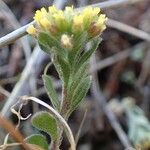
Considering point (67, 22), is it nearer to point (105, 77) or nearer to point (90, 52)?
Answer: point (90, 52)

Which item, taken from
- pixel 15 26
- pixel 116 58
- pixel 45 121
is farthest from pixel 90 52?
pixel 116 58

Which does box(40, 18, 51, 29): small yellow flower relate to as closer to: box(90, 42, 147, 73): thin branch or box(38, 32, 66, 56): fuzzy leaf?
box(38, 32, 66, 56): fuzzy leaf

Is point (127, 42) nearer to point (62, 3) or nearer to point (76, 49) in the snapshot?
point (62, 3)

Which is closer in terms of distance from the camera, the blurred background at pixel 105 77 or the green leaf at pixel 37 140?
the green leaf at pixel 37 140

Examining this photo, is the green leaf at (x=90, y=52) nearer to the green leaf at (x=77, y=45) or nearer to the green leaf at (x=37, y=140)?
the green leaf at (x=77, y=45)

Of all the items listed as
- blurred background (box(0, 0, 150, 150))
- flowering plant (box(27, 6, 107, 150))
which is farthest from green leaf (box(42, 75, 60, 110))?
blurred background (box(0, 0, 150, 150))

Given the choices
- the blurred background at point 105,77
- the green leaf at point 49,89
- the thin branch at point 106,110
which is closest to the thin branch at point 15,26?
the blurred background at point 105,77
